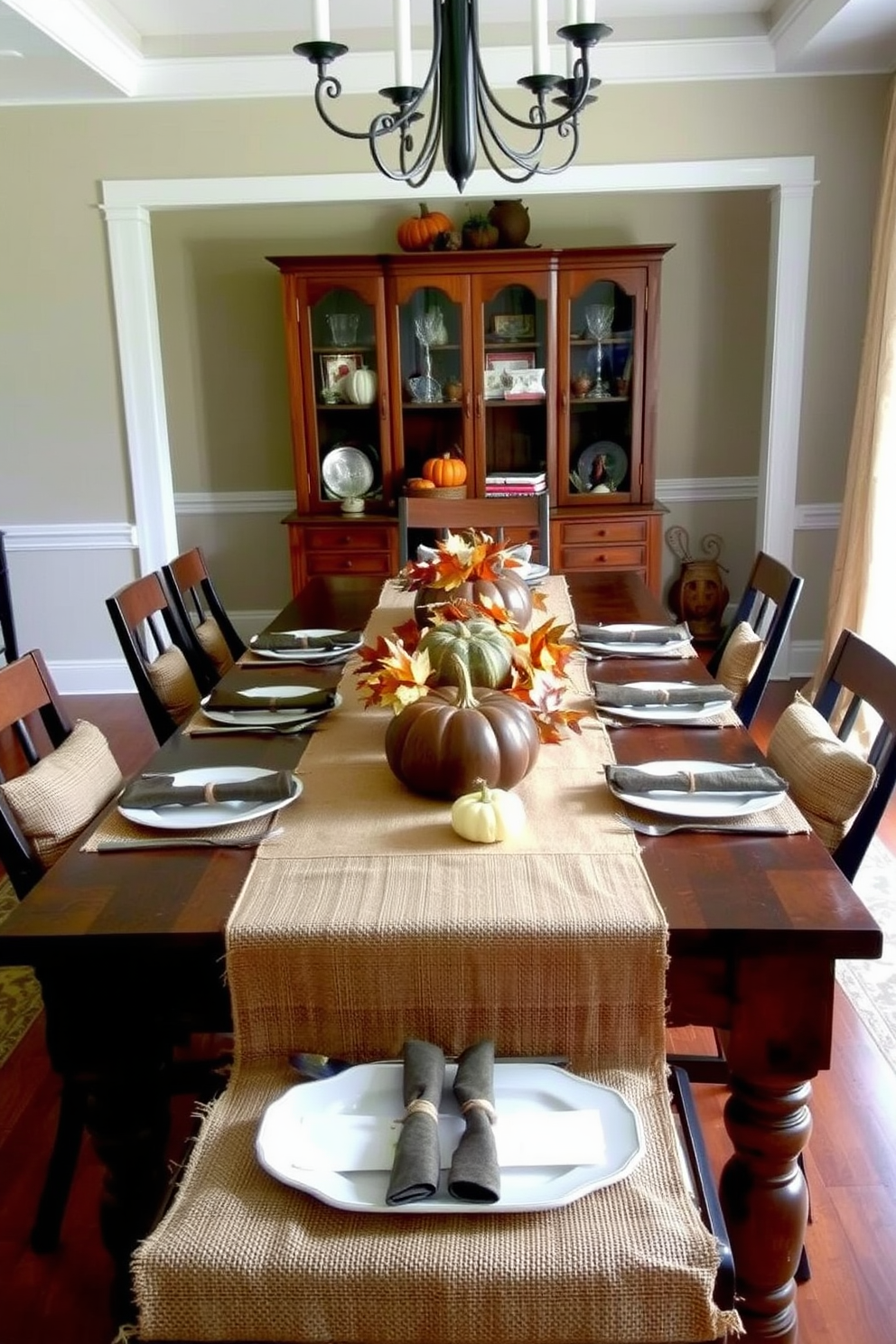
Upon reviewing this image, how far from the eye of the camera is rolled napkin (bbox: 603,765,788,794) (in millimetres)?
1574

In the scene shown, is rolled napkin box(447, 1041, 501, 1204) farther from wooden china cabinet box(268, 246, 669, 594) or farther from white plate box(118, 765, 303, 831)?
wooden china cabinet box(268, 246, 669, 594)

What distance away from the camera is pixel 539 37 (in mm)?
1985

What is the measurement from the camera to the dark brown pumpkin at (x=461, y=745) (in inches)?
61.6

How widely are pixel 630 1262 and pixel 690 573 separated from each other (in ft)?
14.5

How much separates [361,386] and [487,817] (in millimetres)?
3530

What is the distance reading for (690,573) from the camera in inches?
205

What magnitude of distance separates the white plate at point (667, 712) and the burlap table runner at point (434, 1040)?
0.26m

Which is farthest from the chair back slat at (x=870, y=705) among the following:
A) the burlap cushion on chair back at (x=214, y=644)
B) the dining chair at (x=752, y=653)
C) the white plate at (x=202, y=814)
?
the burlap cushion on chair back at (x=214, y=644)

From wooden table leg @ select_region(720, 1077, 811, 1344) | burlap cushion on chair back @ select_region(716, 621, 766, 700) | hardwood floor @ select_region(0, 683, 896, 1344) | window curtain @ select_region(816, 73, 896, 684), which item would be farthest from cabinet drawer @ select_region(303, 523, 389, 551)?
wooden table leg @ select_region(720, 1077, 811, 1344)

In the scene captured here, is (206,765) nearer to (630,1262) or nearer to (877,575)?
(630,1262)

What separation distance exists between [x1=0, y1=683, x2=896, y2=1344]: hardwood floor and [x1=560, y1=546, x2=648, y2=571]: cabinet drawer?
101 inches

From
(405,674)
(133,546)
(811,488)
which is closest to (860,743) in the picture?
(811,488)

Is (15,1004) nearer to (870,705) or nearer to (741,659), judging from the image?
(741,659)

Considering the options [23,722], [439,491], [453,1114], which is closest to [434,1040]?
[453,1114]
